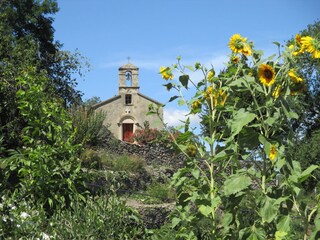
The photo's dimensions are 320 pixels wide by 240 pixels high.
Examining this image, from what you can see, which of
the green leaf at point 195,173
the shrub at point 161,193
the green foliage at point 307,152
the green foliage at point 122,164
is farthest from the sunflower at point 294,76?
the green foliage at point 307,152

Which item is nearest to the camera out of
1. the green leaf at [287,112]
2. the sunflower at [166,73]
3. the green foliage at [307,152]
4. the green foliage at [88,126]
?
the green leaf at [287,112]

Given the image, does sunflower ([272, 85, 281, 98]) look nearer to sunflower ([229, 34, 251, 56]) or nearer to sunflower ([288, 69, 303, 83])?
sunflower ([288, 69, 303, 83])

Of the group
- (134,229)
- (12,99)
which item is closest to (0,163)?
(12,99)

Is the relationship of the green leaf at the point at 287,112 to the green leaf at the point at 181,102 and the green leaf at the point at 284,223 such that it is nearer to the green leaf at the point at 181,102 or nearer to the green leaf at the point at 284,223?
the green leaf at the point at 284,223

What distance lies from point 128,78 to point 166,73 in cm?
4263

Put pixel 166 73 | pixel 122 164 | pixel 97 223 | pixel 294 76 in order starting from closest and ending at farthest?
1. pixel 294 76
2. pixel 97 223
3. pixel 166 73
4. pixel 122 164

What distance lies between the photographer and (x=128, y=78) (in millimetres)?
46781

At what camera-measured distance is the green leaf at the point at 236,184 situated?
315 centimetres

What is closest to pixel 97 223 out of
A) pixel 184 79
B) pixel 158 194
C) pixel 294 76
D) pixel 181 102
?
pixel 181 102

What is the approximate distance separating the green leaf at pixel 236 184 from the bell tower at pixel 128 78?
140ft

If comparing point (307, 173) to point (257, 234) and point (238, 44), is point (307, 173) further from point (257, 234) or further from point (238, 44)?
point (238, 44)

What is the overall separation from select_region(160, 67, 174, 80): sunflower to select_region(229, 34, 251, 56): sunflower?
26.0 inches

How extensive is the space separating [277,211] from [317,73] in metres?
19.9

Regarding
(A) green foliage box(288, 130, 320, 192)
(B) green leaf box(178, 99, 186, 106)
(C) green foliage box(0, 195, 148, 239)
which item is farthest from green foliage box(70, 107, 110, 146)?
(B) green leaf box(178, 99, 186, 106)
